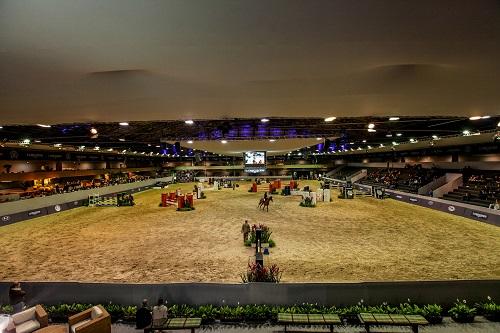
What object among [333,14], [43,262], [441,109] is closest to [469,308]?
[441,109]

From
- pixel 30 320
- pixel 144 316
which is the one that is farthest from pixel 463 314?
pixel 30 320

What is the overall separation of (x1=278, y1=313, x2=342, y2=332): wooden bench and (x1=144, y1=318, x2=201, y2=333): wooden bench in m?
1.91

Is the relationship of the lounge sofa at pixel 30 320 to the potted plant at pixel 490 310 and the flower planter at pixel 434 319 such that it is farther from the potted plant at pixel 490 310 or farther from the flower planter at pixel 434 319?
the potted plant at pixel 490 310

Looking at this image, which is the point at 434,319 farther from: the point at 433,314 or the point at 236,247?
the point at 236,247

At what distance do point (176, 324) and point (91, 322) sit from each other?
177cm

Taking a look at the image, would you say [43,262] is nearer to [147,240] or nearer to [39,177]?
[147,240]

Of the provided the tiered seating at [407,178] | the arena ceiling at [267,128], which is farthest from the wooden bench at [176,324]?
the tiered seating at [407,178]

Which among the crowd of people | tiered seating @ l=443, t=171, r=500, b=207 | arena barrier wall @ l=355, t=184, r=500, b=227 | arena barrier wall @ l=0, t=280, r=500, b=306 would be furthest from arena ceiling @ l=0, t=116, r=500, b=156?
arena barrier wall @ l=0, t=280, r=500, b=306

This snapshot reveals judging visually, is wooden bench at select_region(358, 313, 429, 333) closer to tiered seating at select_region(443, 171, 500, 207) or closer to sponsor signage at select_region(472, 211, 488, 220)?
sponsor signage at select_region(472, 211, 488, 220)

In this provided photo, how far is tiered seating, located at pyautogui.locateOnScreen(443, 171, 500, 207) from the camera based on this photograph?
22.0 m

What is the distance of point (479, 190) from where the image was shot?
80.1 feet

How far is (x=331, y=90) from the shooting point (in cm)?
673

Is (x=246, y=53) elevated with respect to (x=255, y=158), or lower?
elevated

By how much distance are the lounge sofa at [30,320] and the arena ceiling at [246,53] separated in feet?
16.4
